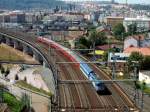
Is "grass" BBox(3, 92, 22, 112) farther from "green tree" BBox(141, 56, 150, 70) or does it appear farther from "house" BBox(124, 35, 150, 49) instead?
"house" BBox(124, 35, 150, 49)

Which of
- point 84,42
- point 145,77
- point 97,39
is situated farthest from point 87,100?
point 97,39

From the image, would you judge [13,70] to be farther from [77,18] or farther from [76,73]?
[77,18]

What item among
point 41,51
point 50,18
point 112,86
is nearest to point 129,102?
point 112,86

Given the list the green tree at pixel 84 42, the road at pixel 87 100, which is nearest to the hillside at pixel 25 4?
the green tree at pixel 84 42

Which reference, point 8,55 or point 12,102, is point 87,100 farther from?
point 8,55

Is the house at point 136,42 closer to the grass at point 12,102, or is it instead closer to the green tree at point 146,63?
the green tree at point 146,63
